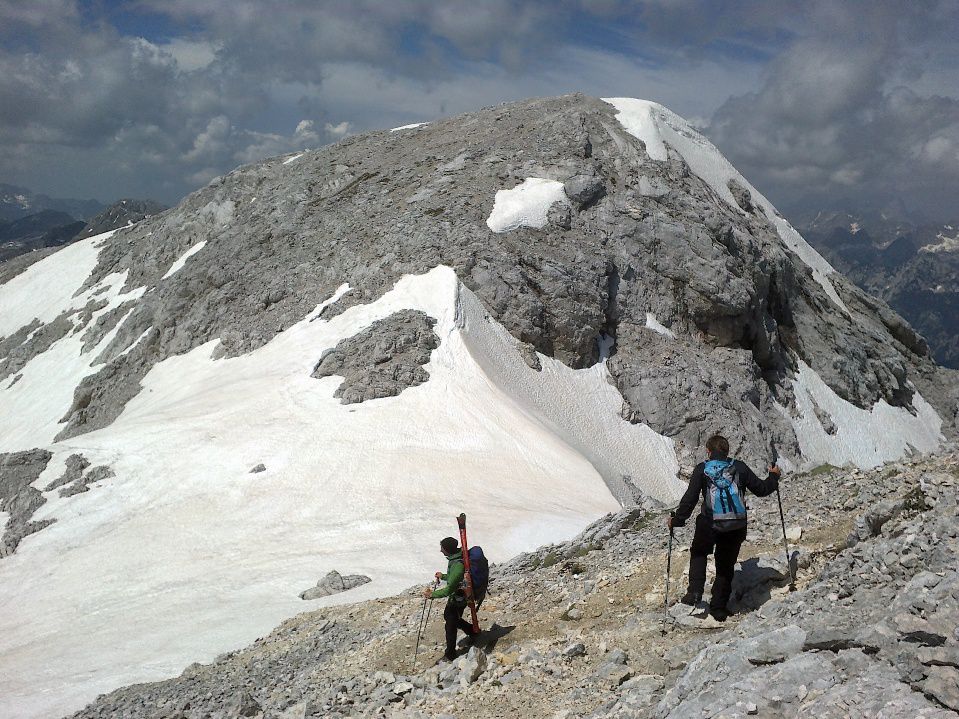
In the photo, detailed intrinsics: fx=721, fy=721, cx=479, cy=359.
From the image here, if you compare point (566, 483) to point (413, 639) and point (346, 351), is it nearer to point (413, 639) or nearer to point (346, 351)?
point (346, 351)

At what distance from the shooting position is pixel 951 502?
8.77m

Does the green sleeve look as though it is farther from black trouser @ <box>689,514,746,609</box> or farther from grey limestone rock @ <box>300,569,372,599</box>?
grey limestone rock @ <box>300,569,372,599</box>

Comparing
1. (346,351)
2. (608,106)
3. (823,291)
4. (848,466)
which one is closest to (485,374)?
(346,351)

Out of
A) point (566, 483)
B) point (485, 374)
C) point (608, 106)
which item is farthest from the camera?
point (608, 106)

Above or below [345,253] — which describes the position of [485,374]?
below

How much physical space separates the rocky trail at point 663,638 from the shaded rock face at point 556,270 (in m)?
21.5

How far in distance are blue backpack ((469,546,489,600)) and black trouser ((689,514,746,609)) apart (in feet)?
11.9

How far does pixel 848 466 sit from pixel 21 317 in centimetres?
7705

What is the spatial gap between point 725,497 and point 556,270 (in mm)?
36937

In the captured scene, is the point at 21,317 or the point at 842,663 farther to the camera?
the point at 21,317

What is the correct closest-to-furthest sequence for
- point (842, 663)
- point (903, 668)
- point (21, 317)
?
point (903, 668) → point (842, 663) → point (21, 317)

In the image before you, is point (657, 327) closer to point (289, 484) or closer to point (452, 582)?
point (289, 484)

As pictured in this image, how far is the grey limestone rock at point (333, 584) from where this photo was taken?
66.9ft

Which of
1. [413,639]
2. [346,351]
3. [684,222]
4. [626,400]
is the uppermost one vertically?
[684,222]
